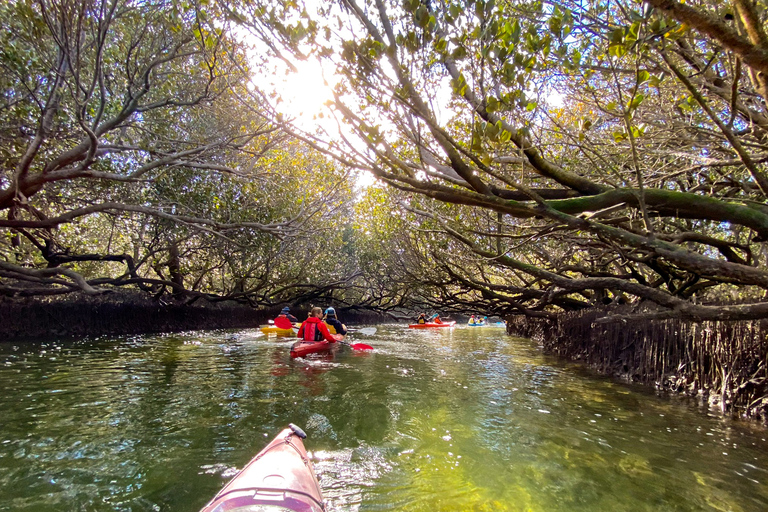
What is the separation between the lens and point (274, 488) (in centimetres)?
253

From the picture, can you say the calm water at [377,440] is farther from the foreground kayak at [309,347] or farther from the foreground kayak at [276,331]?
the foreground kayak at [276,331]

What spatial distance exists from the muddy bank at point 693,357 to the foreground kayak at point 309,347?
6.59 m

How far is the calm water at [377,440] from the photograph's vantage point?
3428 millimetres

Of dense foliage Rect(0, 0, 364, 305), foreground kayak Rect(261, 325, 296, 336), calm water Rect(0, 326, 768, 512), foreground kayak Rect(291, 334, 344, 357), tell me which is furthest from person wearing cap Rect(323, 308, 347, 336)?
calm water Rect(0, 326, 768, 512)

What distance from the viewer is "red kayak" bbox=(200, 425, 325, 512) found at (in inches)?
92.3

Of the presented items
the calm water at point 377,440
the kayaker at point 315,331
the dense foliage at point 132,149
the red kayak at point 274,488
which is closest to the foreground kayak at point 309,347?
the kayaker at point 315,331

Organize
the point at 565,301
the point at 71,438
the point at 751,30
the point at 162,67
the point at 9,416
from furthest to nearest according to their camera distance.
→ the point at 565,301, the point at 162,67, the point at 9,416, the point at 71,438, the point at 751,30

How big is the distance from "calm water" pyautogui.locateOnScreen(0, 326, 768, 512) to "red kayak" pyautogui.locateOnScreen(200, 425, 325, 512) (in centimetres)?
51

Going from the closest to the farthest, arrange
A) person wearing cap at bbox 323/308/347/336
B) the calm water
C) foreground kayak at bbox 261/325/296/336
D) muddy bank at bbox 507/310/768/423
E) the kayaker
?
the calm water < muddy bank at bbox 507/310/768/423 < the kayaker < person wearing cap at bbox 323/308/347/336 < foreground kayak at bbox 261/325/296/336

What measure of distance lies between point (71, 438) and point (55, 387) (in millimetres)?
2864

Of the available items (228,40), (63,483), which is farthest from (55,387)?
(228,40)

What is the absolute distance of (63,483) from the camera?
11.3 feet

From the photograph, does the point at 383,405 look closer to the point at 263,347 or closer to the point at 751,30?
the point at 751,30

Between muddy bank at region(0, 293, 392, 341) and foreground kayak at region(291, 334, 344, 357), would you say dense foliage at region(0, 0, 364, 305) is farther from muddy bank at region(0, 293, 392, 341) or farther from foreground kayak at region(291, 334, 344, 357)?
foreground kayak at region(291, 334, 344, 357)
